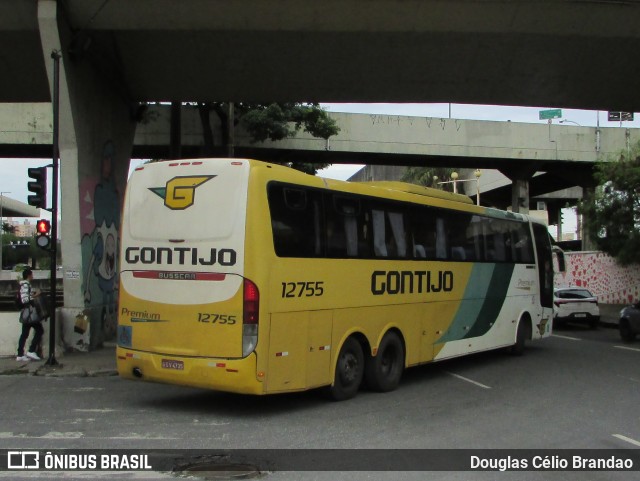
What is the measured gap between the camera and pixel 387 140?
2823 cm

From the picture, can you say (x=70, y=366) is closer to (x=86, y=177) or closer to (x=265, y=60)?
(x=86, y=177)

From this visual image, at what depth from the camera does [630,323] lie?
61.6 ft

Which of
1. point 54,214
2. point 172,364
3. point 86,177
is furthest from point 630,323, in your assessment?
point 54,214

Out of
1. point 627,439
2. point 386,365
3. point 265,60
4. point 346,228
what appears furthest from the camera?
point 265,60

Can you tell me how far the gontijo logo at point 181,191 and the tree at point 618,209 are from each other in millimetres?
17890

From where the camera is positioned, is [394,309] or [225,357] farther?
[394,309]

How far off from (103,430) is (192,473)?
217 centimetres

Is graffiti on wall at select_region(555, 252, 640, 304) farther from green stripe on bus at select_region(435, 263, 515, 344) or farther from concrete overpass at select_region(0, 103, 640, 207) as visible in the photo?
green stripe on bus at select_region(435, 263, 515, 344)

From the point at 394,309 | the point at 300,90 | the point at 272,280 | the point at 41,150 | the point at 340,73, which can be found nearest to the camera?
the point at 272,280

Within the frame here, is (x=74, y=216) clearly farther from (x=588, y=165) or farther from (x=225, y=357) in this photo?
(x=588, y=165)

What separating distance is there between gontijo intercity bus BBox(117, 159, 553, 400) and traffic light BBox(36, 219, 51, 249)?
478 cm

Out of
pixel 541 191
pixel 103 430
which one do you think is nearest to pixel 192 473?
pixel 103 430

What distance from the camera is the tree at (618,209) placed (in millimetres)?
22719

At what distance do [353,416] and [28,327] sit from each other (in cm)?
782
